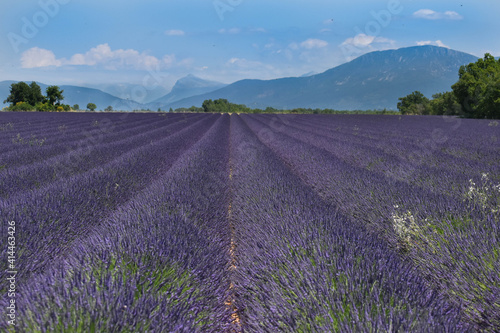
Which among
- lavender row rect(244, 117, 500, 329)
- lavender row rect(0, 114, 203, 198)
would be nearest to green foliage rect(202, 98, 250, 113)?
lavender row rect(0, 114, 203, 198)

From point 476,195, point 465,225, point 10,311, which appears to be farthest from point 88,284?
point 476,195

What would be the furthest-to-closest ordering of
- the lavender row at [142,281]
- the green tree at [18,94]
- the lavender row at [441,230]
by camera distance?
the green tree at [18,94], the lavender row at [441,230], the lavender row at [142,281]

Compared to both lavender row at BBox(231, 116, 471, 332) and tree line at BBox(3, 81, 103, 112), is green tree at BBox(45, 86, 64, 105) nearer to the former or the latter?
tree line at BBox(3, 81, 103, 112)

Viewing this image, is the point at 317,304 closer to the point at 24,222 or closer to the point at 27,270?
the point at 27,270

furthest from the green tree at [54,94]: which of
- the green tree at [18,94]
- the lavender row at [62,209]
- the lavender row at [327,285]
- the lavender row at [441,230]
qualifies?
the lavender row at [327,285]

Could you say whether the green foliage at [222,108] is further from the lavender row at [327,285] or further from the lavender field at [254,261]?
the lavender row at [327,285]

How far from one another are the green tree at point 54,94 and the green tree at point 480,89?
64.2 m

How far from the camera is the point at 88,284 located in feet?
4.44

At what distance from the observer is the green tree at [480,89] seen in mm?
29812

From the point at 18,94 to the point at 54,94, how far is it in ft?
24.2

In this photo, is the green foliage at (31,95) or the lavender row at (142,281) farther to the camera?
the green foliage at (31,95)

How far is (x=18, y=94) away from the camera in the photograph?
5531 cm

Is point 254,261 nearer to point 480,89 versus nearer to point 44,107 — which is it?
point 480,89

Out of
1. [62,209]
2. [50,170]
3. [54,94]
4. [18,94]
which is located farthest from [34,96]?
[62,209]
